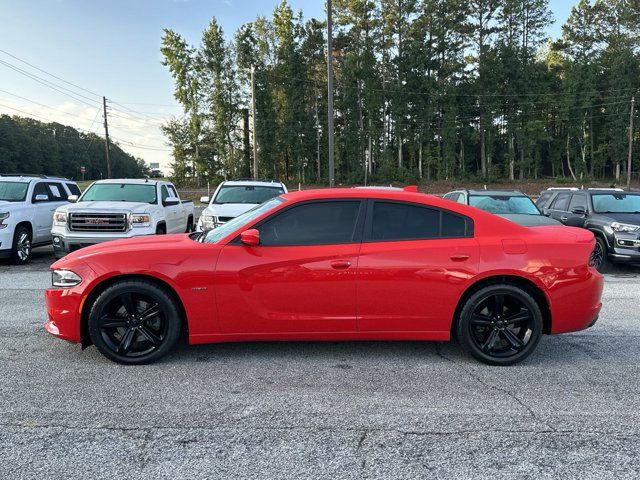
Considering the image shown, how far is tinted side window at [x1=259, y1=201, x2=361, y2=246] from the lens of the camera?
414 cm

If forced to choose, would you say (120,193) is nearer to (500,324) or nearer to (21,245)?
(21,245)

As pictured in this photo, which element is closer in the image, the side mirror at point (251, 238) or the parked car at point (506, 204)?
the side mirror at point (251, 238)

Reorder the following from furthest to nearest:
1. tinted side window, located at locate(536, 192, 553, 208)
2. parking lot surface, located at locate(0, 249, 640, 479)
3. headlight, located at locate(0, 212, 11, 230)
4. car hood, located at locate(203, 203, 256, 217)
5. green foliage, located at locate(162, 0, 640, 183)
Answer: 1. green foliage, located at locate(162, 0, 640, 183)
2. tinted side window, located at locate(536, 192, 553, 208)
3. car hood, located at locate(203, 203, 256, 217)
4. headlight, located at locate(0, 212, 11, 230)
5. parking lot surface, located at locate(0, 249, 640, 479)

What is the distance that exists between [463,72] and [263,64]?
2468cm

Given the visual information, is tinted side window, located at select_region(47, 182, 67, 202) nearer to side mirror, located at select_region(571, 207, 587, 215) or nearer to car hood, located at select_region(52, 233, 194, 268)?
car hood, located at select_region(52, 233, 194, 268)

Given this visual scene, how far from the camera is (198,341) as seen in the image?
4129 millimetres

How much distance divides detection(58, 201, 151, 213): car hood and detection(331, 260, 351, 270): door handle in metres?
6.34

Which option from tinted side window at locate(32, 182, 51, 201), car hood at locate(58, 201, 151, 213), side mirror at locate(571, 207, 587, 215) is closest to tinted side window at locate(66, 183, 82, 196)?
tinted side window at locate(32, 182, 51, 201)

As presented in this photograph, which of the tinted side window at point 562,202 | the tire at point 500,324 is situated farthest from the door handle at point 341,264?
the tinted side window at point 562,202

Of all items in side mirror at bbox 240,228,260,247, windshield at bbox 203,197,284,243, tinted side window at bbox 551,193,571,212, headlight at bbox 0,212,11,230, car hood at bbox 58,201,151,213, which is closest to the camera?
side mirror at bbox 240,228,260,247

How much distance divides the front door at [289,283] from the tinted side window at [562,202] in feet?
30.2

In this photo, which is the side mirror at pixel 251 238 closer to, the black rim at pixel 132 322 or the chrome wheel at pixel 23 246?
the black rim at pixel 132 322

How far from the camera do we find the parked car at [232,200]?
9953 millimetres

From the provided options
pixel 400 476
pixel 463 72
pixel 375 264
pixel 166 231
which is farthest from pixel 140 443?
pixel 463 72
